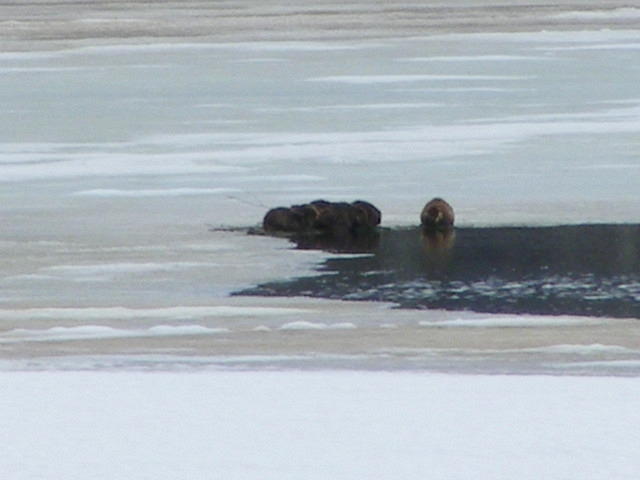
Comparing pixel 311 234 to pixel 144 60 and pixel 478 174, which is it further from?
pixel 144 60

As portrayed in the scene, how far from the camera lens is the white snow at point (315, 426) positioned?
13.4 ft

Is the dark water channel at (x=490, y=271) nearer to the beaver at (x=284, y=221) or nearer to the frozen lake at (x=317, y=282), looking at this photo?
the frozen lake at (x=317, y=282)

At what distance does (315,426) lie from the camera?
4504mm

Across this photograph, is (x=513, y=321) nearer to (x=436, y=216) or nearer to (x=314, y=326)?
(x=314, y=326)

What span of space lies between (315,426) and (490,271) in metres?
2.80

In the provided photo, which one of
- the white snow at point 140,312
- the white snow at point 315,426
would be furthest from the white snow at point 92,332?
the white snow at point 315,426

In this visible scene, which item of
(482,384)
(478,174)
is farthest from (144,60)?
(482,384)

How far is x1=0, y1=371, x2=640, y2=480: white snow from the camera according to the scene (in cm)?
410

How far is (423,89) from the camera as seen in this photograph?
15.9m

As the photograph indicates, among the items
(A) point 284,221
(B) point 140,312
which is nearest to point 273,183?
(A) point 284,221

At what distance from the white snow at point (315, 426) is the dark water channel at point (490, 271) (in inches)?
54.3

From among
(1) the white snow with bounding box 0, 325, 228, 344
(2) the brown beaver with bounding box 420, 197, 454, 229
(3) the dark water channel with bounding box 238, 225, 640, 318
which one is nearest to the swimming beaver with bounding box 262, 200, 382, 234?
(3) the dark water channel with bounding box 238, 225, 640, 318

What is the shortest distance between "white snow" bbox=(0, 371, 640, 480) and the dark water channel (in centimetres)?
138

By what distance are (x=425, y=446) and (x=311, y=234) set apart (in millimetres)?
4031
